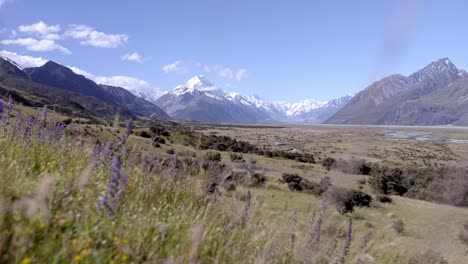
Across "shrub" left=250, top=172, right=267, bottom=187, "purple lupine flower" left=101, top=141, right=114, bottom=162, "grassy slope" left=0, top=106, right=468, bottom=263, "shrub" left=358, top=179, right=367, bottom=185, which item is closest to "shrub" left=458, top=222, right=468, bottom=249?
"shrub" left=250, top=172, right=267, bottom=187

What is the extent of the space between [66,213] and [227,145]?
5153 centimetres

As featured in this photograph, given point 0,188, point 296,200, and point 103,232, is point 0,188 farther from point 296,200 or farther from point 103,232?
point 296,200

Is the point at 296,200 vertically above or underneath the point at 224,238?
underneath

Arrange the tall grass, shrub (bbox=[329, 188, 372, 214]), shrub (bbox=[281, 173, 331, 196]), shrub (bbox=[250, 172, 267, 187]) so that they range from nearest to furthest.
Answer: the tall grass → shrub (bbox=[250, 172, 267, 187]) → shrub (bbox=[329, 188, 372, 214]) → shrub (bbox=[281, 173, 331, 196])

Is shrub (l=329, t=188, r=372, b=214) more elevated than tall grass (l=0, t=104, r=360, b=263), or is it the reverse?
tall grass (l=0, t=104, r=360, b=263)

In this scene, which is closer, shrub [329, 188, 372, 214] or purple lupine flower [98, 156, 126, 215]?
purple lupine flower [98, 156, 126, 215]

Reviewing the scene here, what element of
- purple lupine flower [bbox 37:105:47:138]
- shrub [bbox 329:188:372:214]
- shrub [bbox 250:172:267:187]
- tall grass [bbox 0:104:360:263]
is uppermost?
purple lupine flower [bbox 37:105:47:138]

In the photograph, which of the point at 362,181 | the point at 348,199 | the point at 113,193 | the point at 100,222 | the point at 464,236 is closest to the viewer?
the point at 100,222

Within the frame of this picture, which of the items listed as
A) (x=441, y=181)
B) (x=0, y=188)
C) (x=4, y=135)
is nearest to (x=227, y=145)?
(x=441, y=181)

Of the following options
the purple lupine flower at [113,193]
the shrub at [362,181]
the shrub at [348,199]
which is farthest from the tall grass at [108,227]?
the shrub at [362,181]

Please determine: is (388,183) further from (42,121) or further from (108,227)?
(108,227)

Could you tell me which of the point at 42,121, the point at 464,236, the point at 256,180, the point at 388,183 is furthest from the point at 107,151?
the point at 388,183

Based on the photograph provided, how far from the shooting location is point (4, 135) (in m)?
7.06

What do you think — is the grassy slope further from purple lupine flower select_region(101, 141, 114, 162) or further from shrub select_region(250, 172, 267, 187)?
shrub select_region(250, 172, 267, 187)
